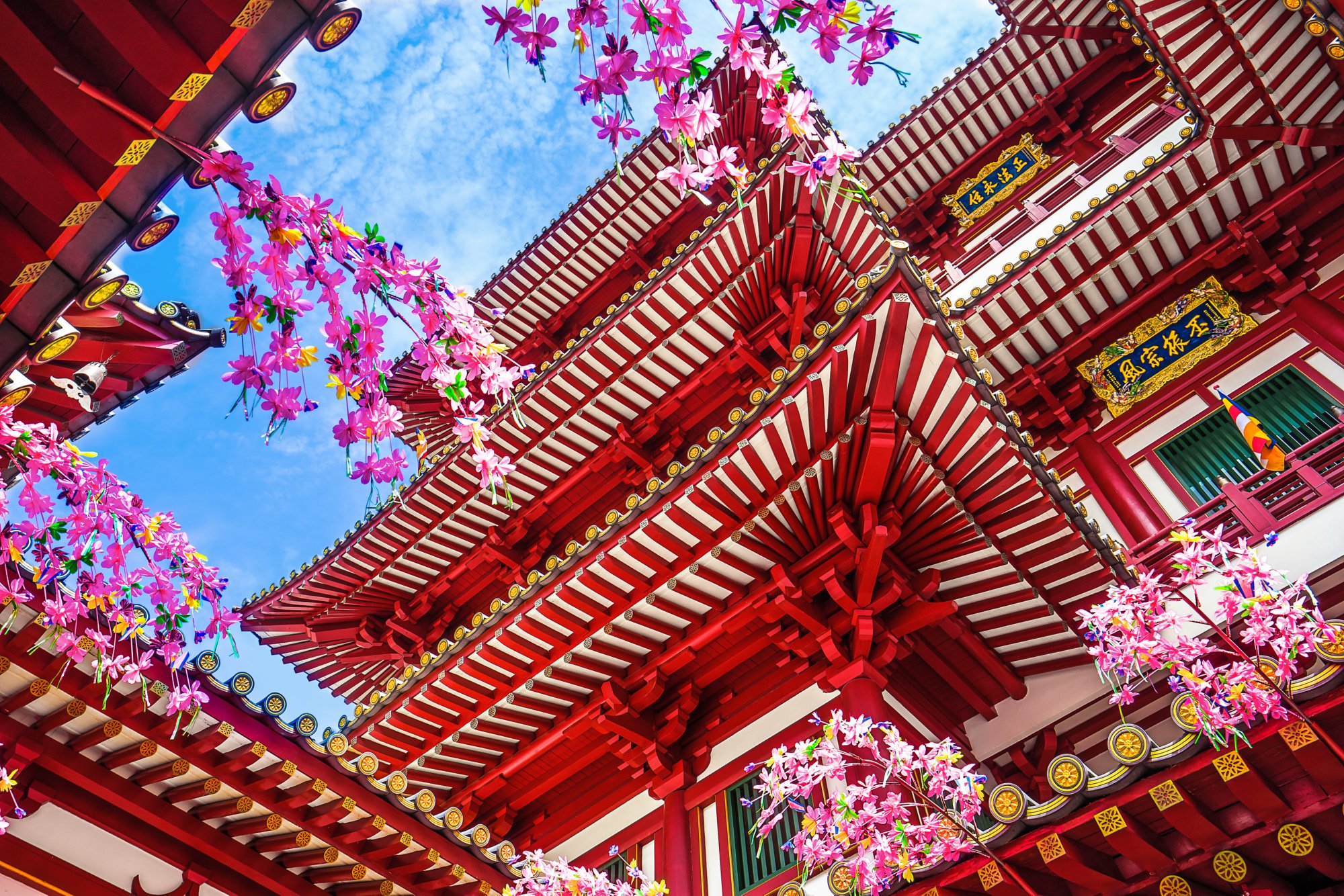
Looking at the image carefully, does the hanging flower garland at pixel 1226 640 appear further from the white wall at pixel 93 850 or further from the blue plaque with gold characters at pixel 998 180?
the blue plaque with gold characters at pixel 998 180

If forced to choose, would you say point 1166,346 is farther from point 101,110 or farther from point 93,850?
point 93,850

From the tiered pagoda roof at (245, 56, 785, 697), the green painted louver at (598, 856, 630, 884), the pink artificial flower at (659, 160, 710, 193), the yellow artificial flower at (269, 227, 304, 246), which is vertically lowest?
the pink artificial flower at (659, 160, 710, 193)

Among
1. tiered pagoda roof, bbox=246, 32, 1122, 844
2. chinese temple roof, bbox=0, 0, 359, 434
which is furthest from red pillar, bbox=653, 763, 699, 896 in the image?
chinese temple roof, bbox=0, 0, 359, 434

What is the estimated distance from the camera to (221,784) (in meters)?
5.60

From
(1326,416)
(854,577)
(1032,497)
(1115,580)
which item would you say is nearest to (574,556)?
(854,577)

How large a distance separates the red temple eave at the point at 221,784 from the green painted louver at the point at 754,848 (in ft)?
7.49

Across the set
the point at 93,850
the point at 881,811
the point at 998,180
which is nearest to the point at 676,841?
the point at 881,811

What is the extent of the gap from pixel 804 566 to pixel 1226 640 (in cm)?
349

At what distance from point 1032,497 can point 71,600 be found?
7.08 m

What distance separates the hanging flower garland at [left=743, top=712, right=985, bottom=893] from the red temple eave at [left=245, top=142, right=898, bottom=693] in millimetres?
7400

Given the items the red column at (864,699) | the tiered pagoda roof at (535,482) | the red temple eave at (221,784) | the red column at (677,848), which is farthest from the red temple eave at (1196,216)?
the red temple eave at (221,784)

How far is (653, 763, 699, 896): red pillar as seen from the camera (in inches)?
307

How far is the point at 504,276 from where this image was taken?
740 inches

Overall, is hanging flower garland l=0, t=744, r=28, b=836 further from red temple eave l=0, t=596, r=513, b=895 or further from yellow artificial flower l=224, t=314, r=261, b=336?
yellow artificial flower l=224, t=314, r=261, b=336
